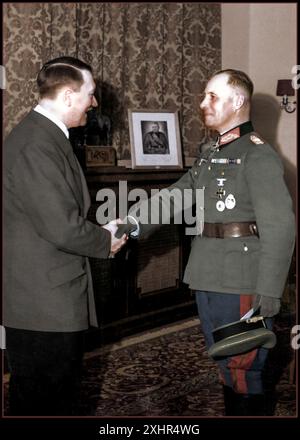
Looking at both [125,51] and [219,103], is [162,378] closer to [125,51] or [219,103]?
[219,103]

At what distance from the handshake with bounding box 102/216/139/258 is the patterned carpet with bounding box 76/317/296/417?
1.05m

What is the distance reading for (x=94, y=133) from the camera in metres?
4.93

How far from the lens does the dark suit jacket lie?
89.0 inches

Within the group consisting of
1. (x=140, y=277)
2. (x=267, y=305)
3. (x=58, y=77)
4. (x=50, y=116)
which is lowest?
(x=140, y=277)

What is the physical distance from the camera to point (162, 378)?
392 centimetres

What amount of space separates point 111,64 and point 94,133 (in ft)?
2.24

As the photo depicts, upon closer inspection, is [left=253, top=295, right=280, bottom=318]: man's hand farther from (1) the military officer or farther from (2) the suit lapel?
(2) the suit lapel

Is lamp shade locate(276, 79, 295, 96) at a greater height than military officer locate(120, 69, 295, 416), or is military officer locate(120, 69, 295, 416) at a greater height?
lamp shade locate(276, 79, 295, 96)

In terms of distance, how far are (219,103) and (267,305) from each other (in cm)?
86

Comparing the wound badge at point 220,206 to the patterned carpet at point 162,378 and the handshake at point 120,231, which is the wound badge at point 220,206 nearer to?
the handshake at point 120,231

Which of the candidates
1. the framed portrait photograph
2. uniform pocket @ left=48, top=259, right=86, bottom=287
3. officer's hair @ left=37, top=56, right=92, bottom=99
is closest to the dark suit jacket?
uniform pocket @ left=48, top=259, right=86, bottom=287

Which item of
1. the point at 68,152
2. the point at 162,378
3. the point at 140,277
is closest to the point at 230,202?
the point at 68,152
